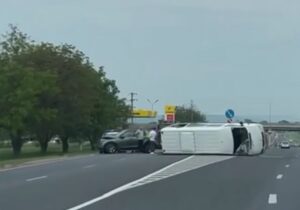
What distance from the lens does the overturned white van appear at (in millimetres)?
53750

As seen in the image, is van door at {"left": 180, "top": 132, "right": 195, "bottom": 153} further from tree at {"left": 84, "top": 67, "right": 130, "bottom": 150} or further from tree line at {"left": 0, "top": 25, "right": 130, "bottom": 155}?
tree at {"left": 84, "top": 67, "right": 130, "bottom": 150}

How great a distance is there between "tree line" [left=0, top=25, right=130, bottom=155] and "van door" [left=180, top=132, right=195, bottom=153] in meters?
14.2

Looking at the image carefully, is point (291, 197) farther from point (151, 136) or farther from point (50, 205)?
point (151, 136)

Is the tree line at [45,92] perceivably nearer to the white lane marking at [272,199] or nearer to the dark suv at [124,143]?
the dark suv at [124,143]

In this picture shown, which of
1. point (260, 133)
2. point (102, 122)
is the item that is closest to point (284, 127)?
point (102, 122)

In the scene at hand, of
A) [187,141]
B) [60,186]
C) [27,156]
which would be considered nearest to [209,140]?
[187,141]

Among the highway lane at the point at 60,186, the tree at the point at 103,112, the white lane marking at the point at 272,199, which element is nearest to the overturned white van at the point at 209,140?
the highway lane at the point at 60,186

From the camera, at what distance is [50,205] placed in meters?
18.4

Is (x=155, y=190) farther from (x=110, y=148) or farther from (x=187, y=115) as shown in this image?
(x=187, y=115)

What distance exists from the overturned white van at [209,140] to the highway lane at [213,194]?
22.0 m

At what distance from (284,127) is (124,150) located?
121880mm

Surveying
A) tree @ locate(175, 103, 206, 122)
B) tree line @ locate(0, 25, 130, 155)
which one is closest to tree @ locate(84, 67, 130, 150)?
tree line @ locate(0, 25, 130, 155)

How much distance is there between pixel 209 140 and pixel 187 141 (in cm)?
141

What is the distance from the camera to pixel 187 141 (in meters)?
54.5
